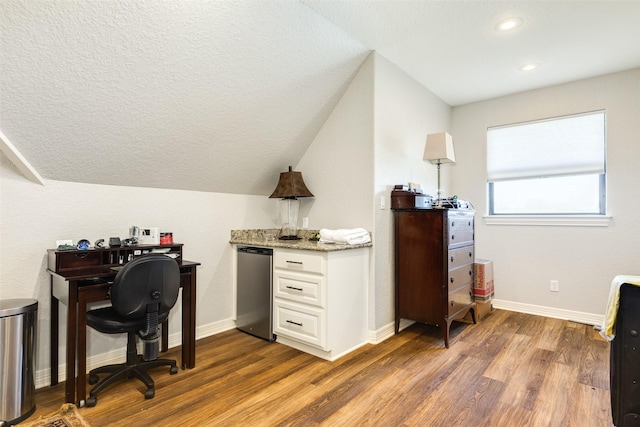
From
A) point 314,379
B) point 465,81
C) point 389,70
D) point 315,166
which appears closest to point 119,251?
point 314,379

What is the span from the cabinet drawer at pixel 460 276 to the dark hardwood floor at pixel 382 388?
509 millimetres

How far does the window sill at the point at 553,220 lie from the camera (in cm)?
339

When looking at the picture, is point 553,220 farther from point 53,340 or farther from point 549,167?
point 53,340

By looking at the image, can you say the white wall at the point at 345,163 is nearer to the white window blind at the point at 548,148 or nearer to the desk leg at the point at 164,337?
the desk leg at the point at 164,337

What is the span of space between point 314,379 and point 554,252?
3063mm

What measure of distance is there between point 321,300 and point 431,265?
1052 millimetres

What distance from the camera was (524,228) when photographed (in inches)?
151

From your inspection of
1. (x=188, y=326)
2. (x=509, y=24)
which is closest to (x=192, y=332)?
(x=188, y=326)

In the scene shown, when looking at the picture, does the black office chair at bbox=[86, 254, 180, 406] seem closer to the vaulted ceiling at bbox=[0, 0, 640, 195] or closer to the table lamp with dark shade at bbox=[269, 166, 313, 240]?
the vaulted ceiling at bbox=[0, 0, 640, 195]

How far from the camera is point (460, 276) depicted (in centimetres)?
308

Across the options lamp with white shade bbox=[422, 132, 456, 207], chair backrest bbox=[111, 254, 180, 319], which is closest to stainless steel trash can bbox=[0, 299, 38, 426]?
chair backrest bbox=[111, 254, 180, 319]

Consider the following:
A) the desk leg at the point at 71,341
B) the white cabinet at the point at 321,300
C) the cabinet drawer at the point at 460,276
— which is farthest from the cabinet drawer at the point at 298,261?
the desk leg at the point at 71,341

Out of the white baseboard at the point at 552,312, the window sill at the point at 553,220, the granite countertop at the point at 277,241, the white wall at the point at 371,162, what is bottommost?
the white baseboard at the point at 552,312

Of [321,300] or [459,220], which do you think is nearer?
[321,300]
